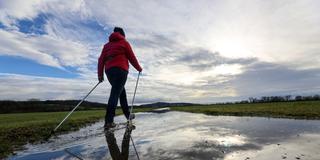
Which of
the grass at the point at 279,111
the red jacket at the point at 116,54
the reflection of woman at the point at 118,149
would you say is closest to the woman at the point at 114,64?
the red jacket at the point at 116,54

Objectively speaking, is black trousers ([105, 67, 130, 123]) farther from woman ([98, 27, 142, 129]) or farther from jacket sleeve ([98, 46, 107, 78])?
jacket sleeve ([98, 46, 107, 78])

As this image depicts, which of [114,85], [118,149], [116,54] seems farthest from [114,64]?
[118,149]

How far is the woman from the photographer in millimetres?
9477

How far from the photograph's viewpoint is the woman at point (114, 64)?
31.1 feet

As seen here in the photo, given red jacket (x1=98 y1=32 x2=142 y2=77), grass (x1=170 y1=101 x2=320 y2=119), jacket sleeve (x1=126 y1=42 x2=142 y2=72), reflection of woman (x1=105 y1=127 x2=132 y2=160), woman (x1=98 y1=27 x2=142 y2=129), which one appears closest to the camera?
reflection of woman (x1=105 y1=127 x2=132 y2=160)

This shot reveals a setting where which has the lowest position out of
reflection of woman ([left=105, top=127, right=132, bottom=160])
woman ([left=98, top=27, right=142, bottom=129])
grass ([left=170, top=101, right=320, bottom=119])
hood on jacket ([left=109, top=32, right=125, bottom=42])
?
reflection of woman ([left=105, top=127, right=132, bottom=160])

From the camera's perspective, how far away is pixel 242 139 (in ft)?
21.9

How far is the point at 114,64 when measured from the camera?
958 centimetres

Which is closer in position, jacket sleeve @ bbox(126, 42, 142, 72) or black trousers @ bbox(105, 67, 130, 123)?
black trousers @ bbox(105, 67, 130, 123)

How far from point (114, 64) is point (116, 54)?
37 centimetres

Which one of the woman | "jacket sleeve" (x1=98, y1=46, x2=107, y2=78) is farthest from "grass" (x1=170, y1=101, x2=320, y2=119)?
"jacket sleeve" (x1=98, y1=46, x2=107, y2=78)

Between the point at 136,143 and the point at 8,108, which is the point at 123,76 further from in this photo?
the point at 8,108

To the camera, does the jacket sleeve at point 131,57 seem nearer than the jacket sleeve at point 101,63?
No

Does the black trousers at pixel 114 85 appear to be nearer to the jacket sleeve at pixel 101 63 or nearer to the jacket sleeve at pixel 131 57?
the jacket sleeve at pixel 101 63
